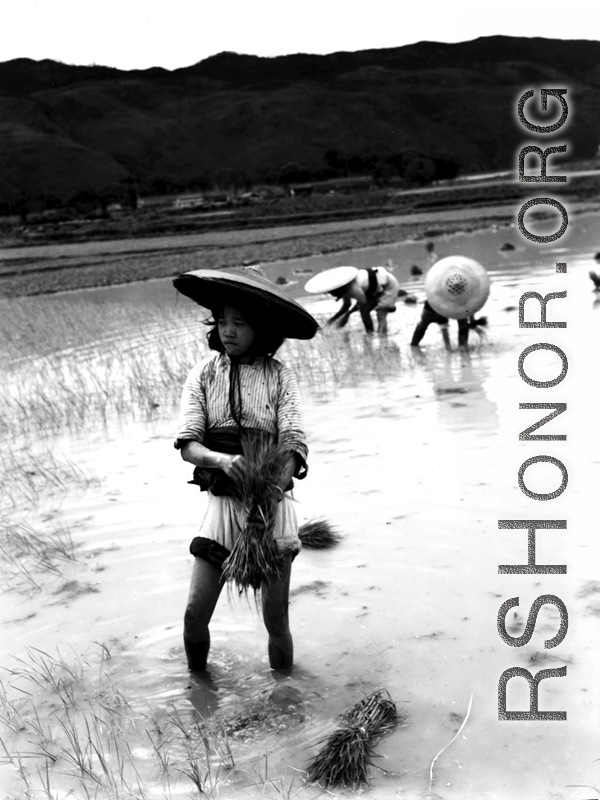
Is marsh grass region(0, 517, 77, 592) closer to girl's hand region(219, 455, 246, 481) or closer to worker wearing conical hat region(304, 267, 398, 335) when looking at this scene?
girl's hand region(219, 455, 246, 481)

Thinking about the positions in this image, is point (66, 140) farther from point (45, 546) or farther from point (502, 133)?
point (45, 546)

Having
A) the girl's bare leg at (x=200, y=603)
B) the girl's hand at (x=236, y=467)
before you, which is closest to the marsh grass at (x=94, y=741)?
the girl's bare leg at (x=200, y=603)

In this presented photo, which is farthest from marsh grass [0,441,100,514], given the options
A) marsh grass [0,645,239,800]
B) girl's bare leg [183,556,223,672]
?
girl's bare leg [183,556,223,672]

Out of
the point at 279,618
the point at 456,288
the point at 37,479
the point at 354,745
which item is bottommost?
the point at 37,479

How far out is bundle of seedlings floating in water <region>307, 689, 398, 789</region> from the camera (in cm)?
259

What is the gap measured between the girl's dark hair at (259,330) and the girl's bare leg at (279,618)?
2.12 feet

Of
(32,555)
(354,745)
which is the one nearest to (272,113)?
(32,555)

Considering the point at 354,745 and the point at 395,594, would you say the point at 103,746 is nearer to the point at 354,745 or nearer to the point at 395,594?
the point at 354,745

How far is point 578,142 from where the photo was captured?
4183 inches

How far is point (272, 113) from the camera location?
134000 mm

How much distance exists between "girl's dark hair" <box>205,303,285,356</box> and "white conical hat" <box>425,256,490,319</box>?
16.8 feet

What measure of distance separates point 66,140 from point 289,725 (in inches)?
4686

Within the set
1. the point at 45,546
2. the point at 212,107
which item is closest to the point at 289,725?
the point at 45,546

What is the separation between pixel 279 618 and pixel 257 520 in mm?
389
